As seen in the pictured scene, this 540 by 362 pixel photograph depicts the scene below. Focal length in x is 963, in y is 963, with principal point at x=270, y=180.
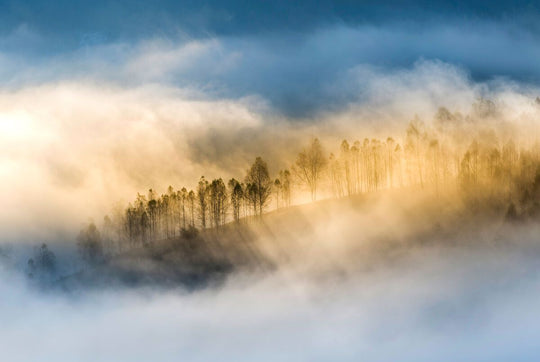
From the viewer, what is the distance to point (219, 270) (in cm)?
19862

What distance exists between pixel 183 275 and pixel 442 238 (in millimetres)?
54249

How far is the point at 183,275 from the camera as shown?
655 feet

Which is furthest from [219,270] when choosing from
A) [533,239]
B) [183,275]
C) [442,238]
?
[533,239]

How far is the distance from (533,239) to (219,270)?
214ft

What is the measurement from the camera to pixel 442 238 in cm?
19975

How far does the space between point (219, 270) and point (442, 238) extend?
4668 centimetres

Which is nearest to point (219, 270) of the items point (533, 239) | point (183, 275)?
point (183, 275)

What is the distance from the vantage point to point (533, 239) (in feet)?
655

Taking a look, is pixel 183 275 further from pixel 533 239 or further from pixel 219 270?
pixel 533 239

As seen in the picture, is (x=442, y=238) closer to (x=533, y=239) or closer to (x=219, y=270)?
(x=533, y=239)

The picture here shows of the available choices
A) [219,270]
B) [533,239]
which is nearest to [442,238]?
[533,239]

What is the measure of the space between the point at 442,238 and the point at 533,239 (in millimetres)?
18812

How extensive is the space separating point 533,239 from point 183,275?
72.9 meters

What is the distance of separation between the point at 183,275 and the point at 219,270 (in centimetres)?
764
